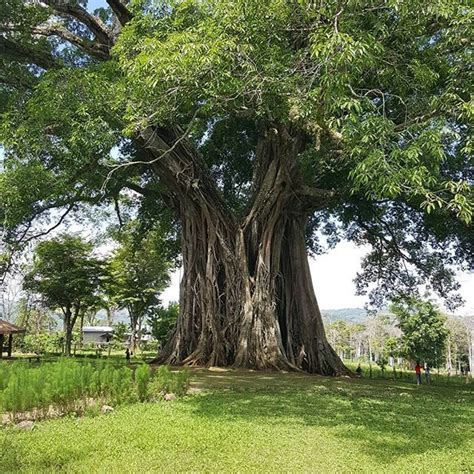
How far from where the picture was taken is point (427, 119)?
5.39m

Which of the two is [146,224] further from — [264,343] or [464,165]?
[464,165]

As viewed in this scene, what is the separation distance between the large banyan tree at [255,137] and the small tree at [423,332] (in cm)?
914

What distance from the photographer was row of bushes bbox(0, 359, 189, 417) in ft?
15.2

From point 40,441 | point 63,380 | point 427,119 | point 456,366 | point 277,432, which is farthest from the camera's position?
point 456,366

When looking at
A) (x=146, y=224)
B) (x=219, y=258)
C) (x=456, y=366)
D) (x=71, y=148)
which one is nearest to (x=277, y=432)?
(x=71, y=148)

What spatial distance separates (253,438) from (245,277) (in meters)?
6.77

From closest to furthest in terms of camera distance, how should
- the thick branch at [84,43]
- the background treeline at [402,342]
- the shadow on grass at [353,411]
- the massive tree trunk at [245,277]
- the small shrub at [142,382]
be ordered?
the shadow on grass at [353,411], the small shrub at [142,382], the massive tree trunk at [245,277], the thick branch at [84,43], the background treeline at [402,342]

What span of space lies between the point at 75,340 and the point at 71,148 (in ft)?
103

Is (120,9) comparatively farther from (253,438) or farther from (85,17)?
(253,438)

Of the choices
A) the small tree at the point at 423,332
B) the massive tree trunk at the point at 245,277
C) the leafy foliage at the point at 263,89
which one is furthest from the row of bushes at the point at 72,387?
the small tree at the point at 423,332

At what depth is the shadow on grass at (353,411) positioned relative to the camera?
4164mm

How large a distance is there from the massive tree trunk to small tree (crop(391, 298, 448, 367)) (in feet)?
45.8

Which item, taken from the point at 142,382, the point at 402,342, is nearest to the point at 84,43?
the point at 142,382

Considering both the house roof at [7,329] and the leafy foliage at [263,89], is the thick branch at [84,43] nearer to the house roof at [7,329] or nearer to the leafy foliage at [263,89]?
the leafy foliage at [263,89]
